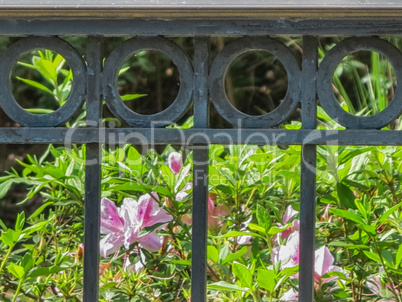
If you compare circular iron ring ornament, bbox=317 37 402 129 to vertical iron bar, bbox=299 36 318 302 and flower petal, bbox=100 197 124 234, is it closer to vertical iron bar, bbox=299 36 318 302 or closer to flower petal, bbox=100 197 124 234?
vertical iron bar, bbox=299 36 318 302

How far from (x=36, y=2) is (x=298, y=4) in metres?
0.41

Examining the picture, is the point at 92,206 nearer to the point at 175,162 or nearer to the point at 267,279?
the point at 267,279

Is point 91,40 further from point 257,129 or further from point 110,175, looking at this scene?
point 110,175

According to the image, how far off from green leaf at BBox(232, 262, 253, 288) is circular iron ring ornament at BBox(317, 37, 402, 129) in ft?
1.05

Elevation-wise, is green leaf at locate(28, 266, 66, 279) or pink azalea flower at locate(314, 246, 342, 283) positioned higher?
pink azalea flower at locate(314, 246, 342, 283)

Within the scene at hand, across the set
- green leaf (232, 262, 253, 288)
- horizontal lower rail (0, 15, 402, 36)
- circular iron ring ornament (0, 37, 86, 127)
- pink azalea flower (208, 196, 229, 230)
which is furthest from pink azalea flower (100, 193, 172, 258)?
horizontal lower rail (0, 15, 402, 36)

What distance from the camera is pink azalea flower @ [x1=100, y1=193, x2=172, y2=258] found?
4.48 ft

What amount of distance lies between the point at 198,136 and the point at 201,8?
20cm

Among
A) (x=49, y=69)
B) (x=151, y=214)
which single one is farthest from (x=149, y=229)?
(x=49, y=69)

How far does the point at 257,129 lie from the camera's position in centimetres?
104

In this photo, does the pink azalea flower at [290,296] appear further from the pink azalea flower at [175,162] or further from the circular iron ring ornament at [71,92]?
the circular iron ring ornament at [71,92]

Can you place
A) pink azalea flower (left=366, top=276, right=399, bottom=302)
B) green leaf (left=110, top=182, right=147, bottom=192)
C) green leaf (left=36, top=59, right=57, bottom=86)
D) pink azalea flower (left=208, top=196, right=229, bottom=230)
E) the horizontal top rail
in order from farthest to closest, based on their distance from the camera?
1. green leaf (left=36, top=59, right=57, bottom=86)
2. pink azalea flower (left=208, top=196, right=229, bottom=230)
3. green leaf (left=110, top=182, right=147, bottom=192)
4. pink azalea flower (left=366, top=276, right=399, bottom=302)
5. the horizontal top rail

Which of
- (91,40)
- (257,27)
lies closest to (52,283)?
(91,40)

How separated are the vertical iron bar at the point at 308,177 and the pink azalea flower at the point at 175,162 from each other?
50 centimetres
